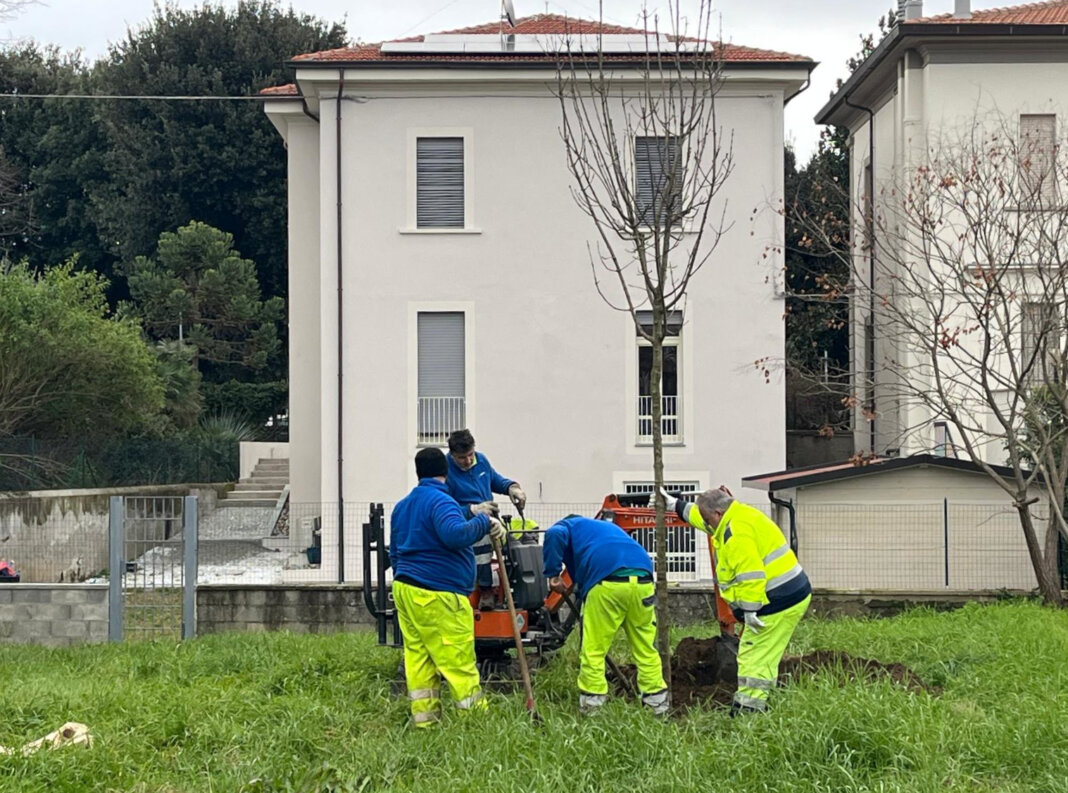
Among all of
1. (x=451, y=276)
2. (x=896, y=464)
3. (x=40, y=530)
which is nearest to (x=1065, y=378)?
(x=896, y=464)

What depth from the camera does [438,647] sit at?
9258 millimetres

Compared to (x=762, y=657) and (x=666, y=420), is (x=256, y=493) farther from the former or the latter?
(x=762, y=657)

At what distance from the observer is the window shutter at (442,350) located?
928 inches

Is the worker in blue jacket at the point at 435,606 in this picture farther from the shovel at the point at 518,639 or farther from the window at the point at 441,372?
the window at the point at 441,372

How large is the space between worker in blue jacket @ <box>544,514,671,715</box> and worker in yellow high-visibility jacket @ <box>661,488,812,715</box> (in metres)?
0.54

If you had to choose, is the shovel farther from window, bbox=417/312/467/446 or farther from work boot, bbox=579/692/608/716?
window, bbox=417/312/467/446

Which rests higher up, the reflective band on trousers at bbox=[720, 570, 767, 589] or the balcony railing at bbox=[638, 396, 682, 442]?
the balcony railing at bbox=[638, 396, 682, 442]

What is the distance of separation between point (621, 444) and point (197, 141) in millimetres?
21951

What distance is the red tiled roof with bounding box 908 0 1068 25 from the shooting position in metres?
22.2

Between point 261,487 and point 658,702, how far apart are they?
2372cm

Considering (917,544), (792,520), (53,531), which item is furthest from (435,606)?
(53,531)

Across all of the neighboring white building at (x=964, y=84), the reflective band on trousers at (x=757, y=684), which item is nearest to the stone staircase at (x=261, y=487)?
the neighboring white building at (x=964, y=84)

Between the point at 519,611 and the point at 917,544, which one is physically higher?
the point at 519,611

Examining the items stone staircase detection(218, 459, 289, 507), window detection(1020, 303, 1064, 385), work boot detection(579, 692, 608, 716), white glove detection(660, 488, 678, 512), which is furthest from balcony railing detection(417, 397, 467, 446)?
work boot detection(579, 692, 608, 716)
